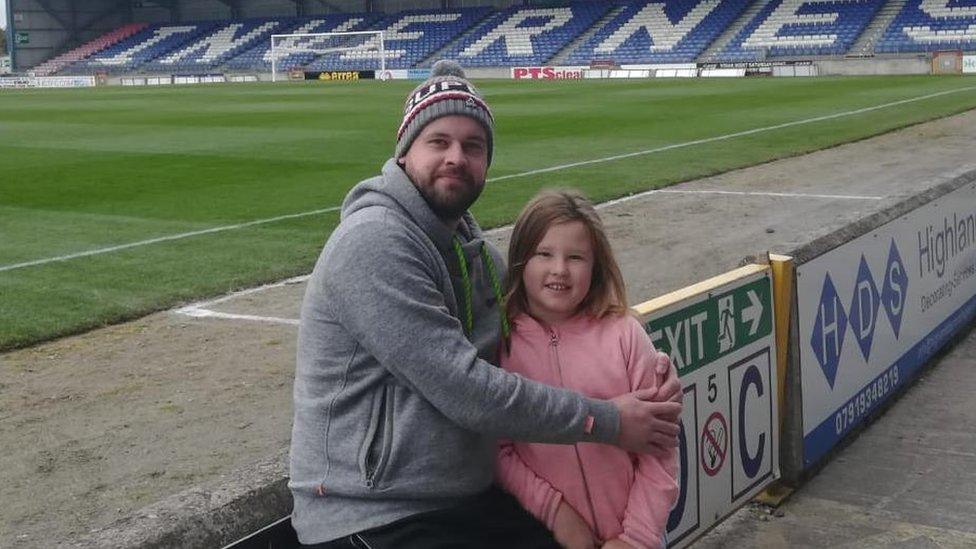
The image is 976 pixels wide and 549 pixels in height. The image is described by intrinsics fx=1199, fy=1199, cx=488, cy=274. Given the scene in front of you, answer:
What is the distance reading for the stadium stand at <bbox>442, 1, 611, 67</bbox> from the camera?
6053 centimetres

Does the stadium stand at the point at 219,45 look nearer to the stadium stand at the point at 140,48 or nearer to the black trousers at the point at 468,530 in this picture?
the stadium stand at the point at 140,48

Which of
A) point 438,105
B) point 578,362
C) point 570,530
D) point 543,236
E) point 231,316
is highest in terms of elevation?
point 438,105

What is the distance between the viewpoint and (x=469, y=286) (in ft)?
9.77

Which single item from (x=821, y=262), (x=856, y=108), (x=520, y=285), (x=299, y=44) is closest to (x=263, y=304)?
(x=821, y=262)

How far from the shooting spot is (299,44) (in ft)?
223

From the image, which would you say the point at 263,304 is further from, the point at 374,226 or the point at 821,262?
the point at 374,226

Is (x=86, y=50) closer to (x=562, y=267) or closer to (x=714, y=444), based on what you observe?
(x=714, y=444)

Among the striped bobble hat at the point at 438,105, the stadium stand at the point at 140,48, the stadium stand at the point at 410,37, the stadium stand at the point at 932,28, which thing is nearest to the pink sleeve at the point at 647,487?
the striped bobble hat at the point at 438,105

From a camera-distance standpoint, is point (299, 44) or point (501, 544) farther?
point (299, 44)

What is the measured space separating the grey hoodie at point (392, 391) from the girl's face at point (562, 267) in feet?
1.04

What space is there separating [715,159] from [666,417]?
15741mm

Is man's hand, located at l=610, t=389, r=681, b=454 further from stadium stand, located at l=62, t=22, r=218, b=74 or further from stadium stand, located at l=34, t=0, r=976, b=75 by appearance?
stadium stand, located at l=62, t=22, r=218, b=74

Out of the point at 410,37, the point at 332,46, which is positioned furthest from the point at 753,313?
the point at 332,46

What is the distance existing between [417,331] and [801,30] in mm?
55200
